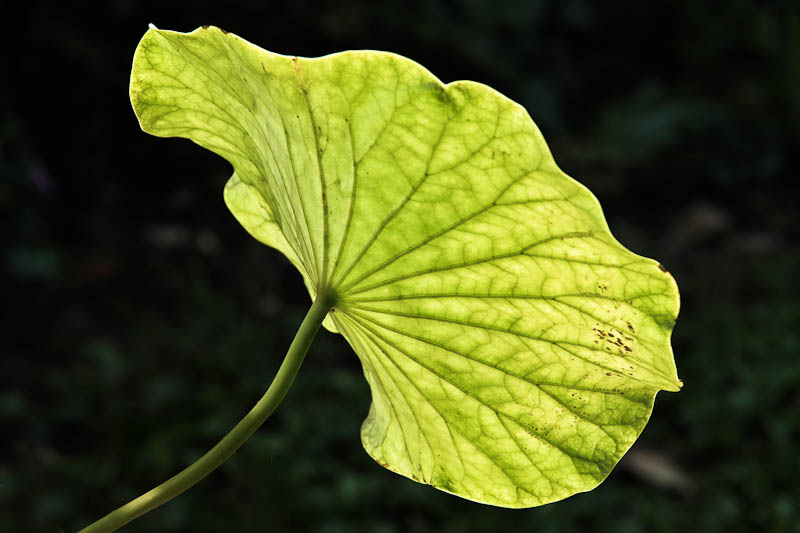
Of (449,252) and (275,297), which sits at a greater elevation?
(449,252)

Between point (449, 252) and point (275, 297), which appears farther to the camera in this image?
point (275, 297)

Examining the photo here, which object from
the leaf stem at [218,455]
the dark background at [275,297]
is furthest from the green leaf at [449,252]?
the dark background at [275,297]

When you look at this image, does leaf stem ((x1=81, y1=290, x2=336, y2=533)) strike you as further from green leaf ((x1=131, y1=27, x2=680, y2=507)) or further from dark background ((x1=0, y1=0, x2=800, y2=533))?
dark background ((x1=0, y1=0, x2=800, y2=533))

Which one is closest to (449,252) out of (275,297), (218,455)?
(218,455)

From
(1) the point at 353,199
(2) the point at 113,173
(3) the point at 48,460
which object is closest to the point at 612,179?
(2) the point at 113,173

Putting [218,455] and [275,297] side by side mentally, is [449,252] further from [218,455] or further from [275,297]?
[275,297]

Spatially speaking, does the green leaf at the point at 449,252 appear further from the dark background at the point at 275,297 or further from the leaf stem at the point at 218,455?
the dark background at the point at 275,297

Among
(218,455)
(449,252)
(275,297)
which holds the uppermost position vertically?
(449,252)
